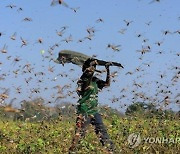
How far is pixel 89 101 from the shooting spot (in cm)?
823

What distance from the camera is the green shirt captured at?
8.19 m

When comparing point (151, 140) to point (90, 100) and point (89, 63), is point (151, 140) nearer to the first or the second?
point (90, 100)

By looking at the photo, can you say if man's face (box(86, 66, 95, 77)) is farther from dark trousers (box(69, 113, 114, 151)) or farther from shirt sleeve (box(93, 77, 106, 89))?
dark trousers (box(69, 113, 114, 151))

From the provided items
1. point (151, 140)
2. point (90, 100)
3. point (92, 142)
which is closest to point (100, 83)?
point (90, 100)

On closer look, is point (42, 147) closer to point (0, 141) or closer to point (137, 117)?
point (0, 141)

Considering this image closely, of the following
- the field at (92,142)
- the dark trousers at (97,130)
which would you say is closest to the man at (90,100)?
the dark trousers at (97,130)

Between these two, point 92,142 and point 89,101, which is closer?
point 89,101

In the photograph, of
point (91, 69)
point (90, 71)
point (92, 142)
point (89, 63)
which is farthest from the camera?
point (92, 142)

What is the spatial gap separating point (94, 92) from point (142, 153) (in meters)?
1.34

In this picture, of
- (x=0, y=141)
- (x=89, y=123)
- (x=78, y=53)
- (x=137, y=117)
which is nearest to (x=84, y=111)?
(x=89, y=123)

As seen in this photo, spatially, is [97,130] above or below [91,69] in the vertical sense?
below

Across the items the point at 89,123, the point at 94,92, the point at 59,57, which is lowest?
the point at 89,123

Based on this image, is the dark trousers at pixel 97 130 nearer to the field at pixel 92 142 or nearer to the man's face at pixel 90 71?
the field at pixel 92 142

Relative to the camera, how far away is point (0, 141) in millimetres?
9055
